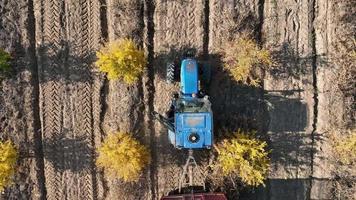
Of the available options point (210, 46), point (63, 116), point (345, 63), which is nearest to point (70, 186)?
point (63, 116)

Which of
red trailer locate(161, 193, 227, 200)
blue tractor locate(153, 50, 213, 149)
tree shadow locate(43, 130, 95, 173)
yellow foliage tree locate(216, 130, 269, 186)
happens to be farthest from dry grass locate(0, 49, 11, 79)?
yellow foliage tree locate(216, 130, 269, 186)

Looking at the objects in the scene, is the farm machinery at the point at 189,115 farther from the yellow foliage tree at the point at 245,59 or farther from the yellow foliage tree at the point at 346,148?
the yellow foliage tree at the point at 346,148

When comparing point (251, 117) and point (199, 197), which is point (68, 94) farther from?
point (251, 117)

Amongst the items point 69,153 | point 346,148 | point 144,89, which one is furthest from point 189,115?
point 346,148

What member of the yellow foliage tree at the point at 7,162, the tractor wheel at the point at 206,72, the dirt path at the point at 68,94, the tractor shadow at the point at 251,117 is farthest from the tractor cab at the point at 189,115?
the yellow foliage tree at the point at 7,162

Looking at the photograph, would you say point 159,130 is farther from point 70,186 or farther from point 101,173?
point 70,186

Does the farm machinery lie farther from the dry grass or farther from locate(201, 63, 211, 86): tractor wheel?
the dry grass
